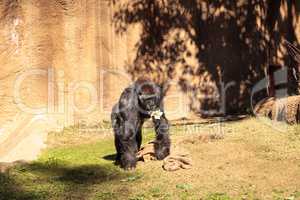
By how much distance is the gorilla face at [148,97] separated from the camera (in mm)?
10594

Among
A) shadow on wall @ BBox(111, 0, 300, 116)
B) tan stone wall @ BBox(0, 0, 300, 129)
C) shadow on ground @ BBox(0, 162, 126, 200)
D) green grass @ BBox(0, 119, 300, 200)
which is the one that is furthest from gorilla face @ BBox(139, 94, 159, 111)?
shadow on wall @ BBox(111, 0, 300, 116)

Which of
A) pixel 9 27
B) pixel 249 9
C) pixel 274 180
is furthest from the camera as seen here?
pixel 249 9

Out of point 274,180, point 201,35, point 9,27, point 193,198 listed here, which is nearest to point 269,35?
point 201,35

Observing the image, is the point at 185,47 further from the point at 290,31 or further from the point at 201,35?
the point at 290,31

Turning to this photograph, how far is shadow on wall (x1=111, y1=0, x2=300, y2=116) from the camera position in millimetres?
17219

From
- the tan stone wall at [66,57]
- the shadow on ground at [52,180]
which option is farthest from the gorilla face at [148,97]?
the tan stone wall at [66,57]

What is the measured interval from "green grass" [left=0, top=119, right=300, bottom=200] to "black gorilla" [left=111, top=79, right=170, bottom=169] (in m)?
0.34

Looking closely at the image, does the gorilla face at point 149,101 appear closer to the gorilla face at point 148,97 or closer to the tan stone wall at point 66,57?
the gorilla face at point 148,97

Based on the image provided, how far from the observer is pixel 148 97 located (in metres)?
10.6

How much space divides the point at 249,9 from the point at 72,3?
237 inches

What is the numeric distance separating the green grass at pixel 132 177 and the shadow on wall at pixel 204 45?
14.4 ft

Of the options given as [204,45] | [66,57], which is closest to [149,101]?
[66,57]

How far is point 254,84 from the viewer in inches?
736

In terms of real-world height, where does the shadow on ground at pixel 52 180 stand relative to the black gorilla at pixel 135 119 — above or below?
below
